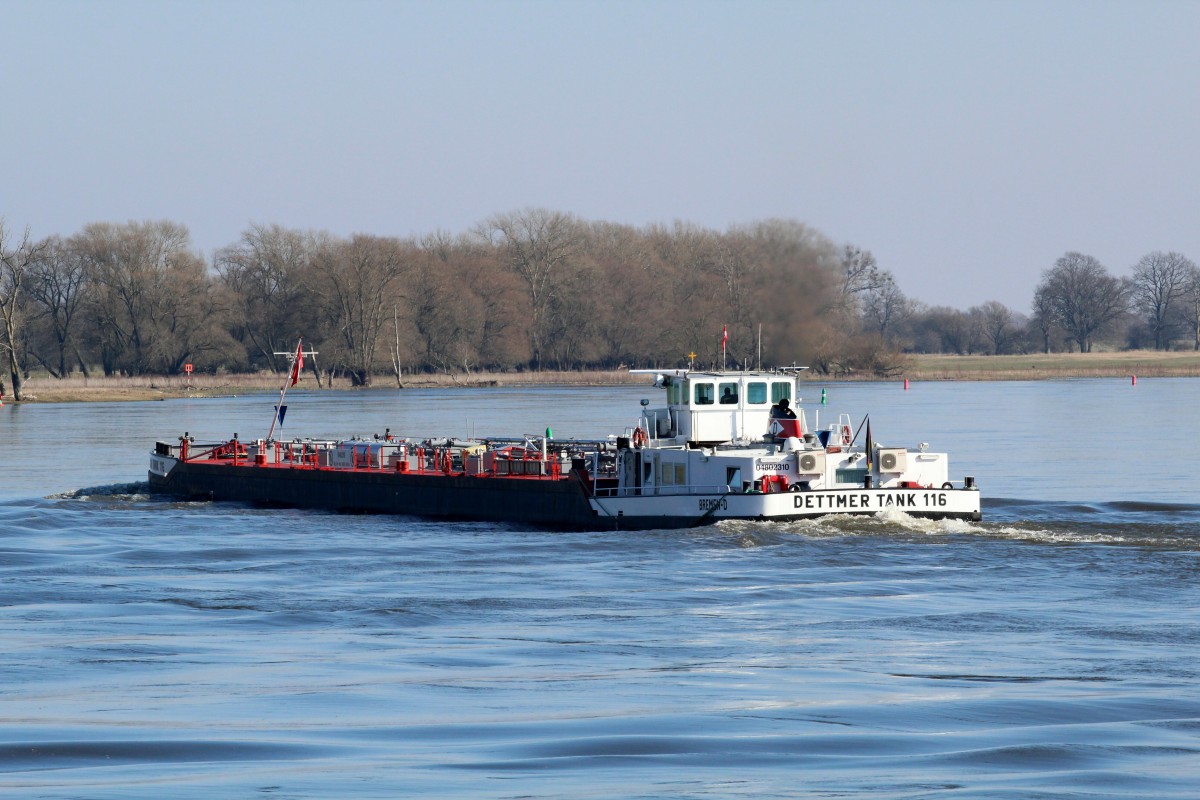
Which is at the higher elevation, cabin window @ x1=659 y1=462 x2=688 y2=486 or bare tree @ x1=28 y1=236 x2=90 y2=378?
bare tree @ x1=28 y1=236 x2=90 y2=378

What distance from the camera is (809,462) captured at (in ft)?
130

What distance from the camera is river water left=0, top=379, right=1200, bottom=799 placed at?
16344 millimetres

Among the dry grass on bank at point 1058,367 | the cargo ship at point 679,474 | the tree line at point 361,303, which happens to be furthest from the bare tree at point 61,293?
the cargo ship at point 679,474

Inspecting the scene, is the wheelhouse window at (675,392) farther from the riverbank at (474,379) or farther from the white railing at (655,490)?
the riverbank at (474,379)

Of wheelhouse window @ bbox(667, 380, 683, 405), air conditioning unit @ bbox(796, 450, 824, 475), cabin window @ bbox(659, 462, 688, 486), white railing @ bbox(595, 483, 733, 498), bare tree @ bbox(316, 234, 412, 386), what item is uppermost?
bare tree @ bbox(316, 234, 412, 386)

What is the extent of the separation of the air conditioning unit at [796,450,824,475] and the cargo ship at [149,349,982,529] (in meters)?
0.03

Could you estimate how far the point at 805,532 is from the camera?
38.2m

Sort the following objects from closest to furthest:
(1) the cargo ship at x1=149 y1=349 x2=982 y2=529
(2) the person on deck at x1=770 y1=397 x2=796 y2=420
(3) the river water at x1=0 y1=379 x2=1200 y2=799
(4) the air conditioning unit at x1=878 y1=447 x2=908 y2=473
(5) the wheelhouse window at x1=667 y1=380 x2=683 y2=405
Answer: (3) the river water at x1=0 y1=379 x2=1200 y2=799
(1) the cargo ship at x1=149 y1=349 x2=982 y2=529
(4) the air conditioning unit at x1=878 y1=447 x2=908 y2=473
(2) the person on deck at x1=770 y1=397 x2=796 y2=420
(5) the wheelhouse window at x1=667 y1=380 x2=683 y2=405

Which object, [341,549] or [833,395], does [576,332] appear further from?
[341,549]

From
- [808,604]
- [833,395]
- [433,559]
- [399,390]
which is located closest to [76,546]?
[433,559]

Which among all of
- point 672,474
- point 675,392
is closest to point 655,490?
point 672,474

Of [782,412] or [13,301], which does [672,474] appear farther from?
[13,301]

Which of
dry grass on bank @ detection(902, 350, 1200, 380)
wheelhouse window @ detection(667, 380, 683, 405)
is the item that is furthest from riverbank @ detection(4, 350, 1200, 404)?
wheelhouse window @ detection(667, 380, 683, 405)

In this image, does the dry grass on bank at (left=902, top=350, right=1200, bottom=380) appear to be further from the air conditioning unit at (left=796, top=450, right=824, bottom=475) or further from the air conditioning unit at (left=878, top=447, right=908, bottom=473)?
the air conditioning unit at (left=796, top=450, right=824, bottom=475)
